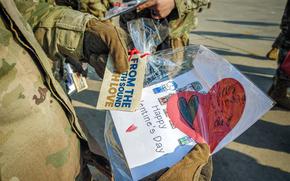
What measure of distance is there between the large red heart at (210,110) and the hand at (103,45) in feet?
0.87

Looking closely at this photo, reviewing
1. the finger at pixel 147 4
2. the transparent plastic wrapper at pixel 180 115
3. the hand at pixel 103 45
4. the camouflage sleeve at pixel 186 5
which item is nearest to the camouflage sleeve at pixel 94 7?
the camouflage sleeve at pixel 186 5

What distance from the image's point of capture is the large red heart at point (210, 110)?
3.94 ft

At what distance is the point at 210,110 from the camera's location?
1.23m

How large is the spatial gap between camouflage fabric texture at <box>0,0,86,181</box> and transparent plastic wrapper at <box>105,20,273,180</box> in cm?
26

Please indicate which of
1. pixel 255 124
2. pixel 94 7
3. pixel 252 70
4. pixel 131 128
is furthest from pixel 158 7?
pixel 252 70

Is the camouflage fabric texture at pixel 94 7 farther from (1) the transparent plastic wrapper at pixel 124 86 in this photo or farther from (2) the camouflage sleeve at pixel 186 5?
(1) the transparent plastic wrapper at pixel 124 86

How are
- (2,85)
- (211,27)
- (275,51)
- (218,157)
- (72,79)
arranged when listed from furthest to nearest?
(211,27) < (275,51) < (72,79) < (218,157) < (2,85)

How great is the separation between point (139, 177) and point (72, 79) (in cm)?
168

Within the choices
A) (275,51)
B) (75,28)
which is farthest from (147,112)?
(275,51)

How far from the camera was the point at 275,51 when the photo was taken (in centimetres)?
448

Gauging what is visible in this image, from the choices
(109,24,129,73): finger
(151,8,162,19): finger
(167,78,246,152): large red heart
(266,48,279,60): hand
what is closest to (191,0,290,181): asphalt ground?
(266,48,279,60): hand

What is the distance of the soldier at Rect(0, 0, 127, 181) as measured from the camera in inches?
33.9

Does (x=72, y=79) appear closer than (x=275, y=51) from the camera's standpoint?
Yes

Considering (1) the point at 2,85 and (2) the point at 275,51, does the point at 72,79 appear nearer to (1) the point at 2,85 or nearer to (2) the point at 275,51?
(1) the point at 2,85
